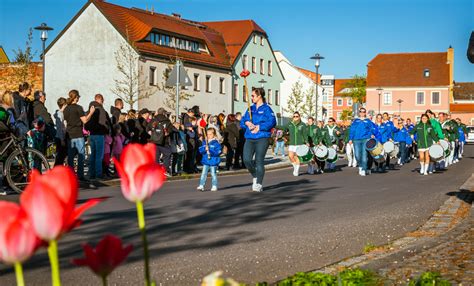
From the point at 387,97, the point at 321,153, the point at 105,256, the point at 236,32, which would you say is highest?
the point at 236,32

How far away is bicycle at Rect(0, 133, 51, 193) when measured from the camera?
13.2 m

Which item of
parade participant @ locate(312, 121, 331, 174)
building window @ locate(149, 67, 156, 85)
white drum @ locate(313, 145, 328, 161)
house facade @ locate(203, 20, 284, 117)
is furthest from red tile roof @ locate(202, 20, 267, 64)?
white drum @ locate(313, 145, 328, 161)

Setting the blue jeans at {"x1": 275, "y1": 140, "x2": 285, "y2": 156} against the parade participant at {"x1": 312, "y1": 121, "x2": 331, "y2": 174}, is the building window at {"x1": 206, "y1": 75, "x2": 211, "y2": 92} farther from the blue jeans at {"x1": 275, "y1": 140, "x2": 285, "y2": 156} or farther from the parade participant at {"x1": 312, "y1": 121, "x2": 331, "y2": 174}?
the parade participant at {"x1": 312, "y1": 121, "x2": 331, "y2": 174}

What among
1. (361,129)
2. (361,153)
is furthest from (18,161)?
(361,129)

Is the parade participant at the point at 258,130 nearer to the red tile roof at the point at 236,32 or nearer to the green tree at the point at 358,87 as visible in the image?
the red tile roof at the point at 236,32

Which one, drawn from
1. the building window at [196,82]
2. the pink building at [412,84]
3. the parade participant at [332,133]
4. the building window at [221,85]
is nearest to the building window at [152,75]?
the building window at [196,82]

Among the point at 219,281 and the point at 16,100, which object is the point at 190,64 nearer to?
the point at 16,100

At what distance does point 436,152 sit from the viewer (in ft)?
76.8

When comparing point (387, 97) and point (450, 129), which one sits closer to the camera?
point (450, 129)

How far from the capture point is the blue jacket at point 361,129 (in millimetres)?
23391

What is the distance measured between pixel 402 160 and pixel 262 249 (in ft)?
82.4

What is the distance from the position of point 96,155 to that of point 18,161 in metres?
4.12

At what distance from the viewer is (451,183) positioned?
746 inches

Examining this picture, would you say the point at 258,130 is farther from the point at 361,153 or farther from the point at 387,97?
the point at 387,97
